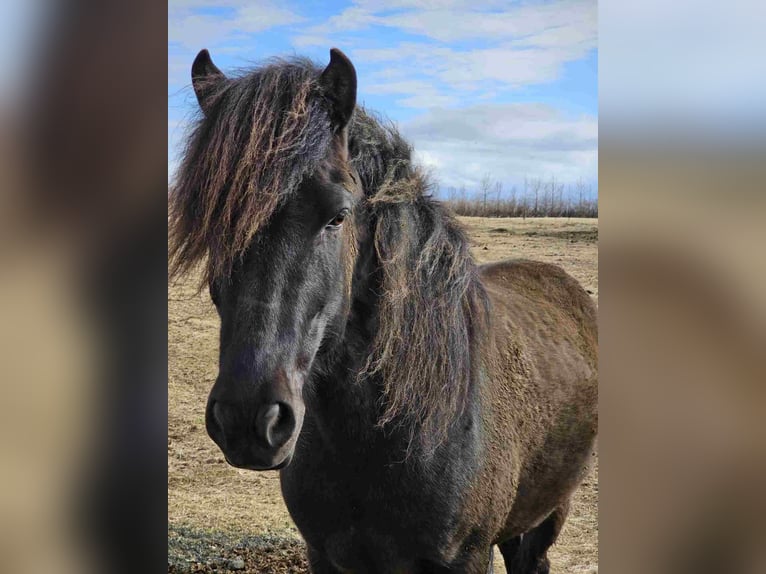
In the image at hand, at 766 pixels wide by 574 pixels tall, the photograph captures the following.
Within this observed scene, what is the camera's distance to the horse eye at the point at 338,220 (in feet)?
3.87

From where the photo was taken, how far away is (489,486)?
1517 millimetres

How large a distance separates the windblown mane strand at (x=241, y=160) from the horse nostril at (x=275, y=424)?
252 millimetres

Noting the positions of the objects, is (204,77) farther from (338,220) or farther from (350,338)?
(350,338)

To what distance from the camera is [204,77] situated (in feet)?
4.18

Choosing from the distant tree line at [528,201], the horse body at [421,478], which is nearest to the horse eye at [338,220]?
the horse body at [421,478]

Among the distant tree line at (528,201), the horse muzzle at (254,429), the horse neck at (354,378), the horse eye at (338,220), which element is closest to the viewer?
the horse muzzle at (254,429)

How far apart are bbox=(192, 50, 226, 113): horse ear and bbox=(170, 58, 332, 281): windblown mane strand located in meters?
0.03
